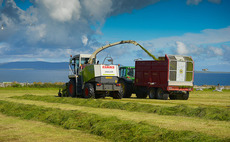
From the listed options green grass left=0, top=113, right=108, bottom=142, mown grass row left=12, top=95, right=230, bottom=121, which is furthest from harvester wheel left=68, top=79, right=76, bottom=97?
green grass left=0, top=113, right=108, bottom=142

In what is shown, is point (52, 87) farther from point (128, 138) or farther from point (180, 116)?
point (128, 138)

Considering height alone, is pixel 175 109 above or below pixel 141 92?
above

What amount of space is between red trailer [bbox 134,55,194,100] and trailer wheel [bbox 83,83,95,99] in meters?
4.87

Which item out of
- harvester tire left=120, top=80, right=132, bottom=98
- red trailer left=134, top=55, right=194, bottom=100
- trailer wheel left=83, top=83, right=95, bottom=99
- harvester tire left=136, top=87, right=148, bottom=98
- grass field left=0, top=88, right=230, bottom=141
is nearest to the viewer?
grass field left=0, top=88, right=230, bottom=141

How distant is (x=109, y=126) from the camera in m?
10.5

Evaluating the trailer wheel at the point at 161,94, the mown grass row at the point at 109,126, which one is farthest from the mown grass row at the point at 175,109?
the trailer wheel at the point at 161,94

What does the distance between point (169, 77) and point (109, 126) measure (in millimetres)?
14013

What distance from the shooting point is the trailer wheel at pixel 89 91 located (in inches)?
892

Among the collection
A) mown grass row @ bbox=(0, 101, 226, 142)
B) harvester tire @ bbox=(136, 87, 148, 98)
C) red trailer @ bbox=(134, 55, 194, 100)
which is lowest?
harvester tire @ bbox=(136, 87, 148, 98)

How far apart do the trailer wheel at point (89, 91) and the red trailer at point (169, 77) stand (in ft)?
16.0

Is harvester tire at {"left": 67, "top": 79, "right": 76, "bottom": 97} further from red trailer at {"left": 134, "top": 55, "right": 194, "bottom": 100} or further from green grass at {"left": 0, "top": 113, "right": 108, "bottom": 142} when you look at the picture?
green grass at {"left": 0, "top": 113, "right": 108, "bottom": 142}

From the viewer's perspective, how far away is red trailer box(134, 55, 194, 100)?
23.9m

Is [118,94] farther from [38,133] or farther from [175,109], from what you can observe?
[38,133]

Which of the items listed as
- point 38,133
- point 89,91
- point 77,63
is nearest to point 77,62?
point 77,63
